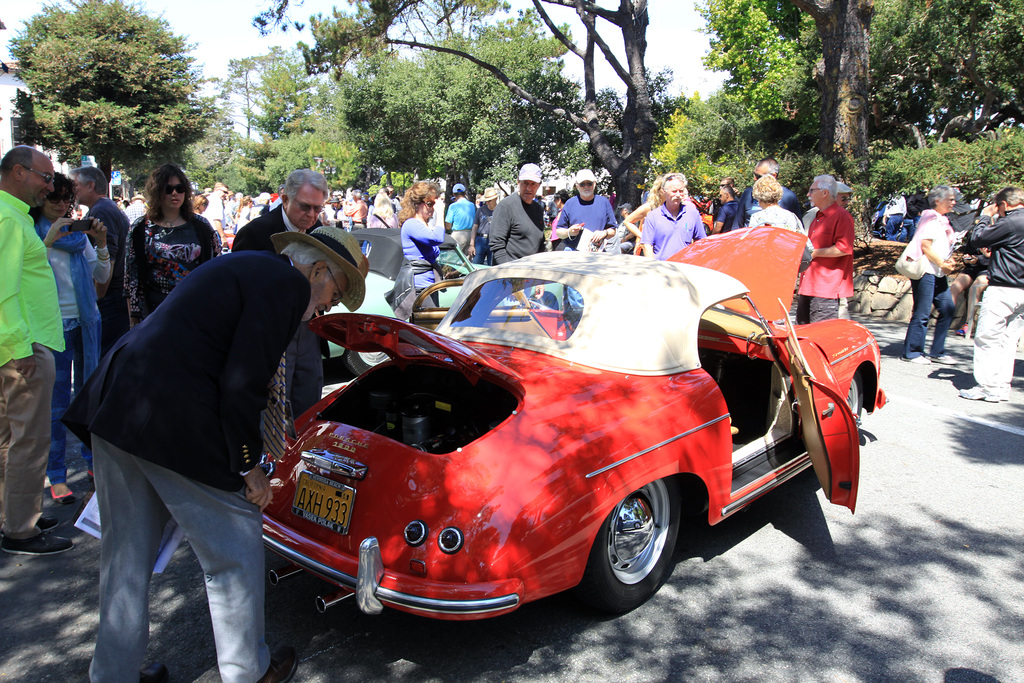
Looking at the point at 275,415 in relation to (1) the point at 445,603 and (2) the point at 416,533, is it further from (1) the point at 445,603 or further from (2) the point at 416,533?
(1) the point at 445,603

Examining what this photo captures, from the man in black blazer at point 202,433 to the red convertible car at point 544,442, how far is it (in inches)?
18.3

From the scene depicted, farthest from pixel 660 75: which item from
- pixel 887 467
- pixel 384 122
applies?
pixel 887 467

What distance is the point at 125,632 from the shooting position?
7.94ft

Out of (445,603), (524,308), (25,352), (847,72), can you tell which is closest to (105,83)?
(847,72)

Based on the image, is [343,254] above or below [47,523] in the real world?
above

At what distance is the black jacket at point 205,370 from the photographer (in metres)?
2.16

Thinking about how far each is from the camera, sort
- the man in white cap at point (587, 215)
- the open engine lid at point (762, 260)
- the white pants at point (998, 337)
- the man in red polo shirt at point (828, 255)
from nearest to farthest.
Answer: the open engine lid at point (762, 260) < the white pants at point (998, 337) < the man in red polo shirt at point (828, 255) < the man in white cap at point (587, 215)

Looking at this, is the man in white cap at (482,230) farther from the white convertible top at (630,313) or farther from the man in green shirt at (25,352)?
the man in green shirt at (25,352)

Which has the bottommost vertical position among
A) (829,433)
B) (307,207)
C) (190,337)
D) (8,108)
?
(829,433)

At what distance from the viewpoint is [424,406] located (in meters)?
3.57

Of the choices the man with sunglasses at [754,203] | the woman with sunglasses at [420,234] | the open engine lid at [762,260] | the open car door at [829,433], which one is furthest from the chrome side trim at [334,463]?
the man with sunglasses at [754,203]

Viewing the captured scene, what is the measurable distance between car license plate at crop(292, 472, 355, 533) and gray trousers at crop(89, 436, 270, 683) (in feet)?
1.47

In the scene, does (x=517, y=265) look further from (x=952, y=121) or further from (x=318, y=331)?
(x=952, y=121)

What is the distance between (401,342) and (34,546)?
91.5 inches
